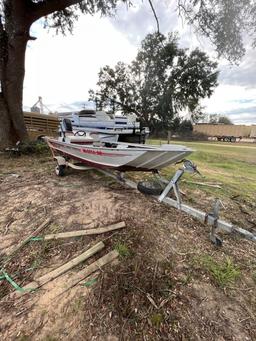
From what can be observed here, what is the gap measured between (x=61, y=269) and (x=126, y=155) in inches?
70.8

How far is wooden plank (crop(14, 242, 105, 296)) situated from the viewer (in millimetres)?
1843

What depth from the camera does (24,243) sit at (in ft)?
7.60

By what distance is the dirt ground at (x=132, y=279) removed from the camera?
156 cm

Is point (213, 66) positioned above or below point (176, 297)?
above

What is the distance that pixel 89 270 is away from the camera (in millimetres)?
1958

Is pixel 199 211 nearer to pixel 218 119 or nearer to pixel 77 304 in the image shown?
pixel 77 304

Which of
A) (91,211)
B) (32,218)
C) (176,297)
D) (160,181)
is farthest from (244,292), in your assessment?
(32,218)

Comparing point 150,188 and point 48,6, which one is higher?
point 48,6

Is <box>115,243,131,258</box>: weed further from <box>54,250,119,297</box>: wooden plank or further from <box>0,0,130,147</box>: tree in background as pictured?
<box>0,0,130,147</box>: tree in background

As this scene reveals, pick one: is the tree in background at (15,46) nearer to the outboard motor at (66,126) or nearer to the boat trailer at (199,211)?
the outboard motor at (66,126)

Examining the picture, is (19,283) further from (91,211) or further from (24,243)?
(91,211)

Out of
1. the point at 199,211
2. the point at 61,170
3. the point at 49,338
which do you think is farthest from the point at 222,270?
the point at 61,170

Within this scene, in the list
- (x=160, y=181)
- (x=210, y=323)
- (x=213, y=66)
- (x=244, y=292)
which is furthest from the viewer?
(x=213, y=66)

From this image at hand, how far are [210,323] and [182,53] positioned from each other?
86.7ft
